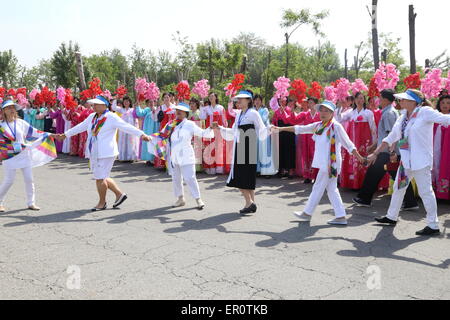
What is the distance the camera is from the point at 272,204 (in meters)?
7.54

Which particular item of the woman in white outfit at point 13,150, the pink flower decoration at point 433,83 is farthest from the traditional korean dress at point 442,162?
the woman in white outfit at point 13,150

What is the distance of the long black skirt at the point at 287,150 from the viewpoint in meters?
10.2

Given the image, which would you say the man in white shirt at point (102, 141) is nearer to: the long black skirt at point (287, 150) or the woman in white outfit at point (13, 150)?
the woman in white outfit at point (13, 150)

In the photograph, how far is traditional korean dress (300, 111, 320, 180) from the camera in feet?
31.7

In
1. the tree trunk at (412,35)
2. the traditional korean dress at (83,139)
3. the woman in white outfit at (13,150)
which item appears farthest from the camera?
the tree trunk at (412,35)

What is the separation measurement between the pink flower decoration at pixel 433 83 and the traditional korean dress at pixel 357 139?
3.35 ft

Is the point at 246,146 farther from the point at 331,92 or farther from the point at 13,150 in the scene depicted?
the point at 13,150

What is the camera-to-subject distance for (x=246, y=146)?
6.78 meters

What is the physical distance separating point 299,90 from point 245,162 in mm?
3749

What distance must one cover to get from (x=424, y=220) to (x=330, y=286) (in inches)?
126

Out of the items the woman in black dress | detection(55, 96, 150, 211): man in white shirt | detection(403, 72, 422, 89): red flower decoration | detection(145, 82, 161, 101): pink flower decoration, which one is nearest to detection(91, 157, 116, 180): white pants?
detection(55, 96, 150, 211): man in white shirt

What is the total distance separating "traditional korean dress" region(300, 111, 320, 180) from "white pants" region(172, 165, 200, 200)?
330 centimetres

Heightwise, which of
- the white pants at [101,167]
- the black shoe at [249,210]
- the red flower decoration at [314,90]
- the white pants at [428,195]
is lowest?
the black shoe at [249,210]
